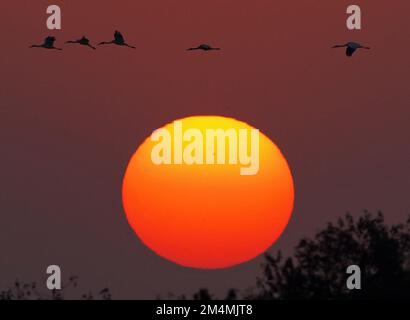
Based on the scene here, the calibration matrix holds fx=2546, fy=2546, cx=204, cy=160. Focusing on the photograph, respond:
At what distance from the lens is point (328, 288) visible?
12369cm

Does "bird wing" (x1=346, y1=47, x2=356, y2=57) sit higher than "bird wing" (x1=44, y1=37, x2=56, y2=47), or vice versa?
"bird wing" (x1=44, y1=37, x2=56, y2=47)

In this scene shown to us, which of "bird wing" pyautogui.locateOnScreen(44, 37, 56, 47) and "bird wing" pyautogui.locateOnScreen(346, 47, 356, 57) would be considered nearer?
"bird wing" pyautogui.locateOnScreen(346, 47, 356, 57)

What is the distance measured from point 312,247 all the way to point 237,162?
9.74m

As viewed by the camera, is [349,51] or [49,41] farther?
[49,41]

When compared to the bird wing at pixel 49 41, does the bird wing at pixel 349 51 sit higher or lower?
lower

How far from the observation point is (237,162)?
398 ft

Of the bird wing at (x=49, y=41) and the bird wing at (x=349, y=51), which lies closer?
the bird wing at (x=349, y=51)

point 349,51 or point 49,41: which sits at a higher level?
point 49,41
